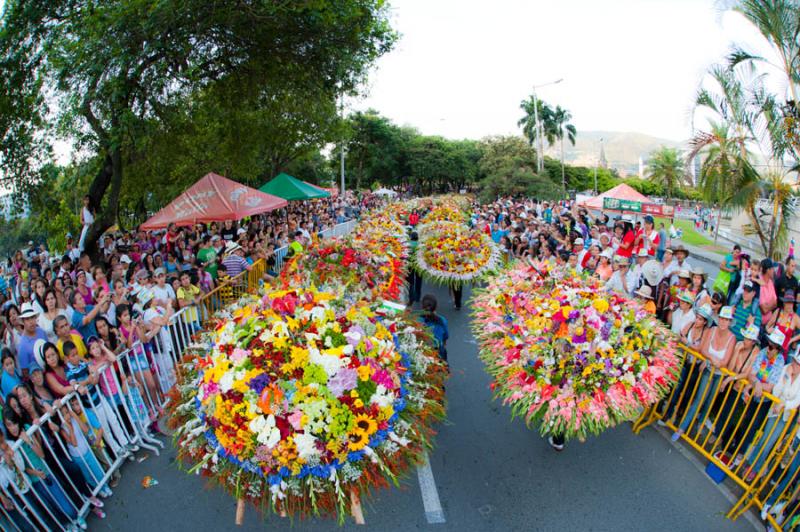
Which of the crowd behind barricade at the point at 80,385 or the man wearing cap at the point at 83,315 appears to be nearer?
the crowd behind barricade at the point at 80,385

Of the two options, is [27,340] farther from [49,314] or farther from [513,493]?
[513,493]

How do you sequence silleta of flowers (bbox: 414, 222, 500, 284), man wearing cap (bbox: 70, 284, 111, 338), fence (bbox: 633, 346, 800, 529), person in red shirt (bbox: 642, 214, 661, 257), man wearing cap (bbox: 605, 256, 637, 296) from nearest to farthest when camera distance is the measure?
1. fence (bbox: 633, 346, 800, 529)
2. man wearing cap (bbox: 70, 284, 111, 338)
3. man wearing cap (bbox: 605, 256, 637, 296)
4. person in red shirt (bbox: 642, 214, 661, 257)
5. silleta of flowers (bbox: 414, 222, 500, 284)

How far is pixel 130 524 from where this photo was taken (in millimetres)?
4219

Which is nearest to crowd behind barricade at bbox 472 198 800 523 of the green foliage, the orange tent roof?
the orange tent roof

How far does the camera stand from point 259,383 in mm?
3461

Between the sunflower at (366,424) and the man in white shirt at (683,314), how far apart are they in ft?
14.5

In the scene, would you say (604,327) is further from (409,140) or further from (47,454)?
(409,140)

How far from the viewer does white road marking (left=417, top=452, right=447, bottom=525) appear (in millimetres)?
4312

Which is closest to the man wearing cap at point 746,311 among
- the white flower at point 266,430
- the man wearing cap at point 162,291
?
the white flower at point 266,430

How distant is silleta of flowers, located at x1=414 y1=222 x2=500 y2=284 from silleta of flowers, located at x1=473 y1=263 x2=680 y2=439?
4470 millimetres

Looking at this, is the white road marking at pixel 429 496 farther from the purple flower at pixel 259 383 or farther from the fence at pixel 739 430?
the fence at pixel 739 430

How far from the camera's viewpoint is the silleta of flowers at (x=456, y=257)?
32.0 feet

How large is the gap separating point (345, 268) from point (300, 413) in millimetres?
4326

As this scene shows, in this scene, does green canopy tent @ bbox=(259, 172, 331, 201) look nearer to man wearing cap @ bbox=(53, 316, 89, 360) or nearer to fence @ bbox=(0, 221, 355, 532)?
fence @ bbox=(0, 221, 355, 532)
